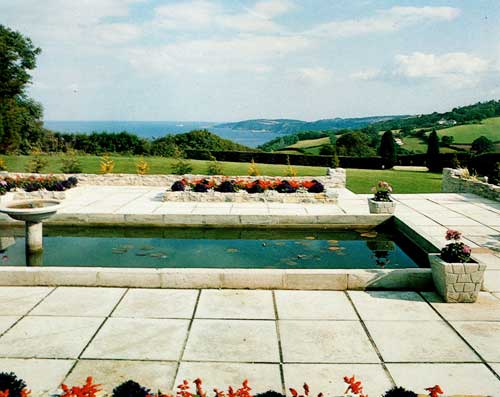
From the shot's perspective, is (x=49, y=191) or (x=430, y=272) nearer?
(x=430, y=272)

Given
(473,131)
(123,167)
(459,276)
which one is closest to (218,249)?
(459,276)

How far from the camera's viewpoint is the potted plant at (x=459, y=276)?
5535 mm

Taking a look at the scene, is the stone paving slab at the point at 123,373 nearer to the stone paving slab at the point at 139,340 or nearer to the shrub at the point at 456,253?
the stone paving slab at the point at 139,340

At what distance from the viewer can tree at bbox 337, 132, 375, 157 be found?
3061 centimetres

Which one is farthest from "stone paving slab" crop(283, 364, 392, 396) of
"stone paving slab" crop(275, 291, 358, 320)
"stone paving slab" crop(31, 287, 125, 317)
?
"stone paving slab" crop(31, 287, 125, 317)

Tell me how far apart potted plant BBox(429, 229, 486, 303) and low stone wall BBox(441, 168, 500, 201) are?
818cm

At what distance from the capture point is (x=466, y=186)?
14391 mm

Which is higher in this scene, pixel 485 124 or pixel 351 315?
pixel 485 124

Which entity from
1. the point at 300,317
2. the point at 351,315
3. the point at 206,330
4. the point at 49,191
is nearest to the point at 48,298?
the point at 206,330

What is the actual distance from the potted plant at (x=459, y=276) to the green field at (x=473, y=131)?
32.8 meters

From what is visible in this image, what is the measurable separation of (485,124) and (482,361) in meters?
41.2

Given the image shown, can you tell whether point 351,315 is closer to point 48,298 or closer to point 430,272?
point 430,272

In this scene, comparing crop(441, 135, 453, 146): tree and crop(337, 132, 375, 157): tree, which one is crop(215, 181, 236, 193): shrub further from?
crop(441, 135, 453, 146): tree

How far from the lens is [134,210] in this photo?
1114 cm
